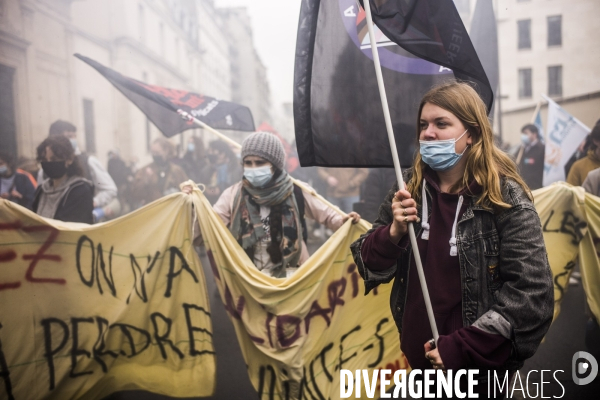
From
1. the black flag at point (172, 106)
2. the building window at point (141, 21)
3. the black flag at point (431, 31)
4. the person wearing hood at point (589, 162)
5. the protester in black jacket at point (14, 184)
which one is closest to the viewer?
the black flag at point (431, 31)

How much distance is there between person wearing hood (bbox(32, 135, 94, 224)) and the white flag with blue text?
5.70 m

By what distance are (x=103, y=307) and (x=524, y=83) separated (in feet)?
62.3

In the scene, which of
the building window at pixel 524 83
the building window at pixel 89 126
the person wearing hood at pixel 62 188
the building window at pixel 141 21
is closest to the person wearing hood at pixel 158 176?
the building window at pixel 89 126

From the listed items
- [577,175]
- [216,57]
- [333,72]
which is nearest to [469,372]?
[333,72]

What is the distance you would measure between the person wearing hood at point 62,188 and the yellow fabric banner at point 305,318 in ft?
4.45

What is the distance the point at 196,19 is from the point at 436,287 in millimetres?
19706

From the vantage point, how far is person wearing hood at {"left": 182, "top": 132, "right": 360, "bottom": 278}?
3711 millimetres

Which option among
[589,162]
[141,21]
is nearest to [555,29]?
[589,162]

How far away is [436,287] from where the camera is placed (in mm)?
1978

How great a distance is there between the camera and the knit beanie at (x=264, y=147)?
3.72 m

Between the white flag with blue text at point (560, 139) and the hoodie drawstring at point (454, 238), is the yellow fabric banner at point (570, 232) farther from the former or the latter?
the white flag with blue text at point (560, 139)

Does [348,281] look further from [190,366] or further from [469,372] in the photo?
[469,372]

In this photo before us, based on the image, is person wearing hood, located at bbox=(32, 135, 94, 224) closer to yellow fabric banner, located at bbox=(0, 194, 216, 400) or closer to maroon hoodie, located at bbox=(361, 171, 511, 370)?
yellow fabric banner, located at bbox=(0, 194, 216, 400)

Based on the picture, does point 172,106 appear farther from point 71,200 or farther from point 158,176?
point 158,176
